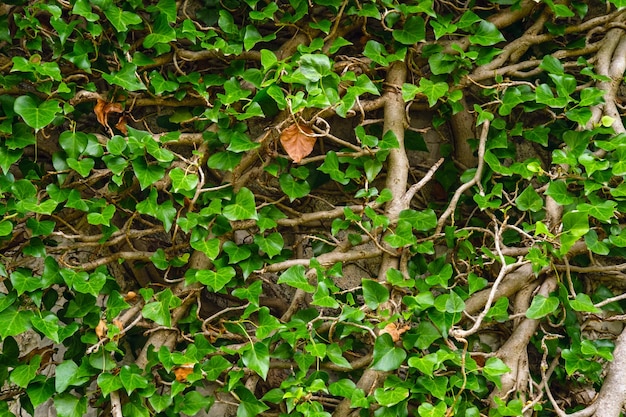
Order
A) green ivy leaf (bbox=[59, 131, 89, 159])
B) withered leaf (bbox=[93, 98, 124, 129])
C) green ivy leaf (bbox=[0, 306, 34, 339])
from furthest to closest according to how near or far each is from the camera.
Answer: withered leaf (bbox=[93, 98, 124, 129]) < green ivy leaf (bbox=[59, 131, 89, 159]) < green ivy leaf (bbox=[0, 306, 34, 339])

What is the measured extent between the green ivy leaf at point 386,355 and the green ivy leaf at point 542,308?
13.1 inches

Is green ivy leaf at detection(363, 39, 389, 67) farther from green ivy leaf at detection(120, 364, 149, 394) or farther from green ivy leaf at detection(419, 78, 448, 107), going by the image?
green ivy leaf at detection(120, 364, 149, 394)

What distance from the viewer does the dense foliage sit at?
1568 millimetres

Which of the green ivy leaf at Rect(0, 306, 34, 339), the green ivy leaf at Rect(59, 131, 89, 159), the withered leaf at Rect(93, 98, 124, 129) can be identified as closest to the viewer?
the green ivy leaf at Rect(0, 306, 34, 339)

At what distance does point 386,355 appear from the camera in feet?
4.99

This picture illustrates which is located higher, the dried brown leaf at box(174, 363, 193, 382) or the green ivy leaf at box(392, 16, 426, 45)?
the green ivy leaf at box(392, 16, 426, 45)

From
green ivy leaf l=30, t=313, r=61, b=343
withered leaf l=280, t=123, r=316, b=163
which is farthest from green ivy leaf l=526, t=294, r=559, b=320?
green ivy leaf l=30, t=313, r=61, b=343

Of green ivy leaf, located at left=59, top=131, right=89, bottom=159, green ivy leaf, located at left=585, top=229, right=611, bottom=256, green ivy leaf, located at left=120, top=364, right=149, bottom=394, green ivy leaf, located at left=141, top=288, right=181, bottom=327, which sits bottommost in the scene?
green ivy leaf, located at left=120, top=364, right=149, bottom=394

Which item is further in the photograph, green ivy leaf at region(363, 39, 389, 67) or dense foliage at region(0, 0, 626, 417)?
green ivy leaf at region(363, 39, 389, 67)

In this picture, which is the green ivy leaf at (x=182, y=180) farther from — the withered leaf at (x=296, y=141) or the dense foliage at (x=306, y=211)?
the withered leaf at (x=296, y=141)

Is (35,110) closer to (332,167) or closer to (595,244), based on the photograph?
(332,167)

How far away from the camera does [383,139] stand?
173 cm

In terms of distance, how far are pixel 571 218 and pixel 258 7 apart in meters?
1.06

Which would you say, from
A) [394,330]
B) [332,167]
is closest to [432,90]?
[332,167]
